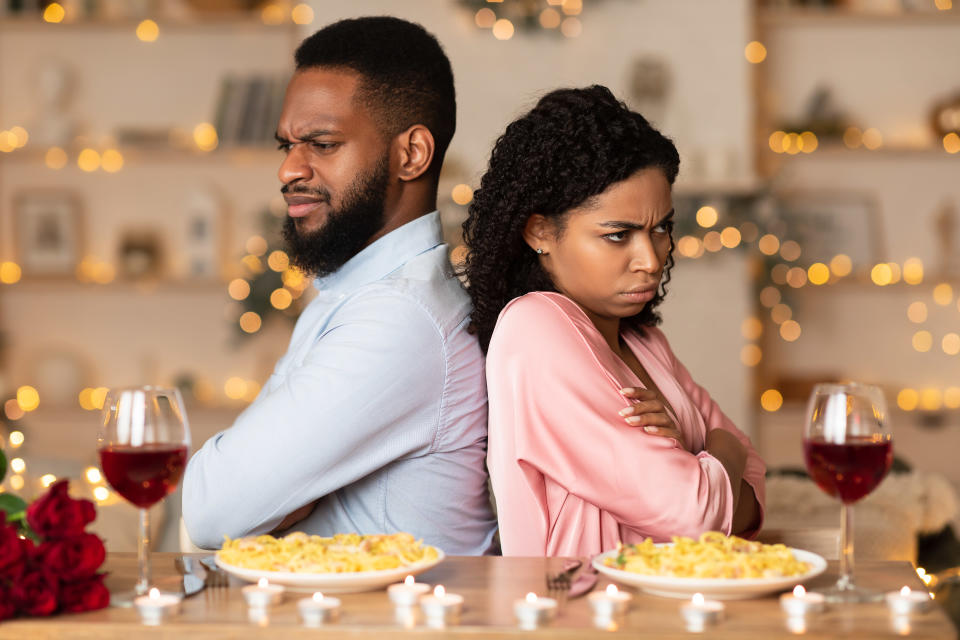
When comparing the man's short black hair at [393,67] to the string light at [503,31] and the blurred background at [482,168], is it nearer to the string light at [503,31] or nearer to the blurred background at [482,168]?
the blurred background at [482,168]

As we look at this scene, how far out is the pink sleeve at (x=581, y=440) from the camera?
4.64 ft

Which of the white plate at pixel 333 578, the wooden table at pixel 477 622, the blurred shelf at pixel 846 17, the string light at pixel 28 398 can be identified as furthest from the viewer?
the string light at pixel 28 398

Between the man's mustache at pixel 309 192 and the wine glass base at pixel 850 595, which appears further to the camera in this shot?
the man's mustache at pixel 309 192

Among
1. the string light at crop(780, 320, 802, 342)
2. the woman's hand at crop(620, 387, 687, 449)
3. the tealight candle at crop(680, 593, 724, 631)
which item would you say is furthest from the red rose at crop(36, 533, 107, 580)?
the string light at crop(780, 320, 802, 342)

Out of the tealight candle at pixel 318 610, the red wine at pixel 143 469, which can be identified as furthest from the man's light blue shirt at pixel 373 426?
the tealight candle at pixel 318 610

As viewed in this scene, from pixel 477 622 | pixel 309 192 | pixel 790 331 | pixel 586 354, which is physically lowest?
pixel 477 622

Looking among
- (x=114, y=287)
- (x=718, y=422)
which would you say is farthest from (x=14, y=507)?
(x=114, y=287)

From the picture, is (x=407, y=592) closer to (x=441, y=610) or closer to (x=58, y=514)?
(x=441, y=610)

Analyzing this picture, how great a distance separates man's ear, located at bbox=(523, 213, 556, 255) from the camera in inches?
65.1

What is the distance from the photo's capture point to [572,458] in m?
1.45

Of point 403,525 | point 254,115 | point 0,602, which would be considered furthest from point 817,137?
point 0,602

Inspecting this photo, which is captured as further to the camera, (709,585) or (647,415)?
(647,415)

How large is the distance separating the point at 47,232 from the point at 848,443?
416 cm

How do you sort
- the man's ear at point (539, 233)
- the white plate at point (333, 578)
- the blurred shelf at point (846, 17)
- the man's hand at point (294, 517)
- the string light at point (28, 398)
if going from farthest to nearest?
the string light at point (28, 398) < the blurred shelf at point (846, 17) < the man's ear at point (539, 233) < the man's hand at point (294, 517) < the white plate at point (333, 578)
